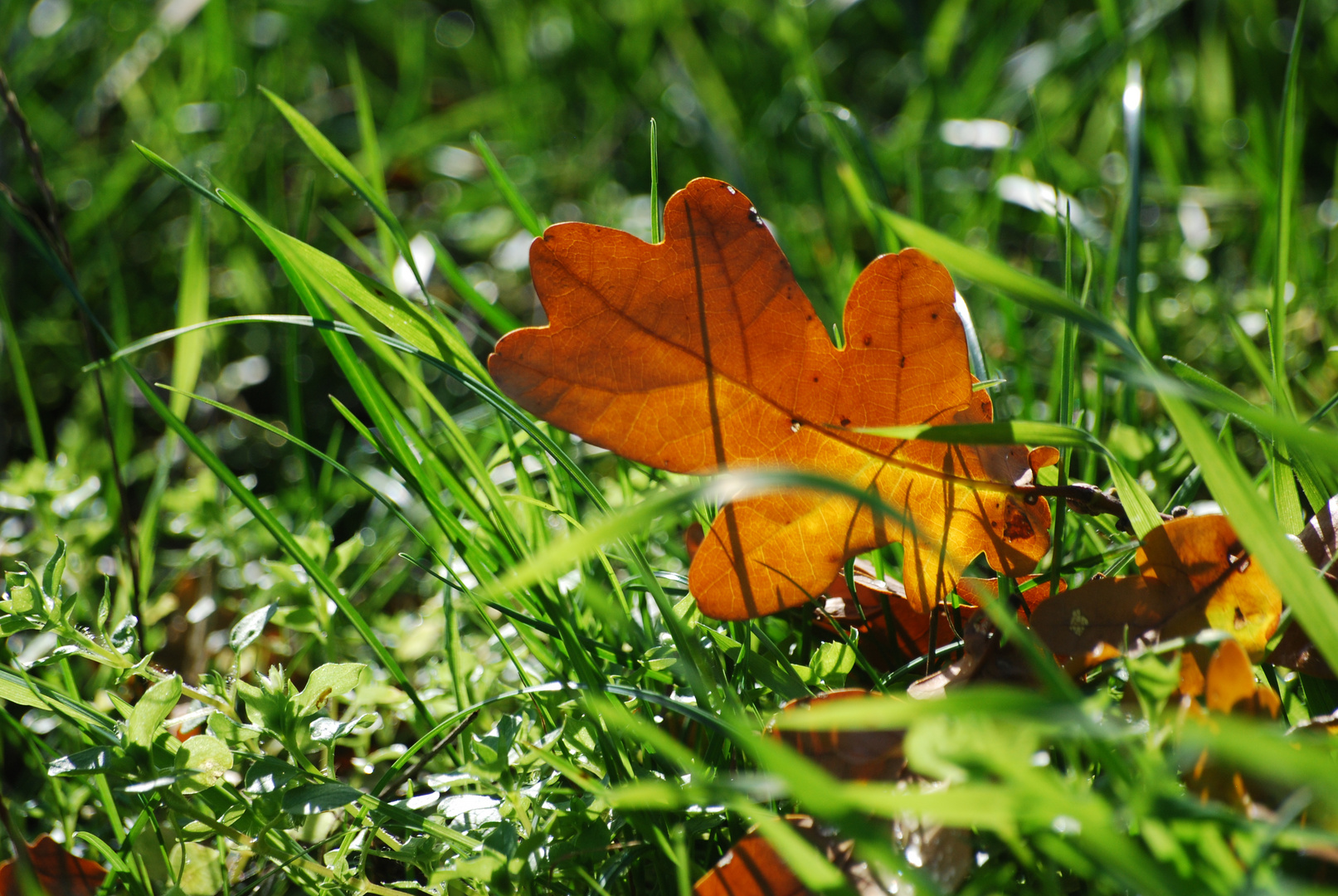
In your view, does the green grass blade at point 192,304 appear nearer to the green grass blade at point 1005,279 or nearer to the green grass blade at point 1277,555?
the green grass blade at point 1005,279

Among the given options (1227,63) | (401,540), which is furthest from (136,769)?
(1227,63)

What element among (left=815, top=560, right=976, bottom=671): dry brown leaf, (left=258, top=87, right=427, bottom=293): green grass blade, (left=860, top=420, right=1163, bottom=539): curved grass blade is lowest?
(left=815, top=560, right=976, bottom=671): dry brown leaf

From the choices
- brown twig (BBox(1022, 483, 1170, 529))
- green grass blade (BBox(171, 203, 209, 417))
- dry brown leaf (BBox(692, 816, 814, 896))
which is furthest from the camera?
green grass blade (BBox(171, 203, 209, 417))

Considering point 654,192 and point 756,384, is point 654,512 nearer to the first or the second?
point 756,384

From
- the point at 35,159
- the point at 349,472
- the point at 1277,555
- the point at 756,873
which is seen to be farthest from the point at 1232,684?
the point at 35,159

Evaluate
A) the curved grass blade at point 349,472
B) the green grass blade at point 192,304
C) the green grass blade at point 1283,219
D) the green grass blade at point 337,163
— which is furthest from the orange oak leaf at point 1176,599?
the green grass blade at point 192,304

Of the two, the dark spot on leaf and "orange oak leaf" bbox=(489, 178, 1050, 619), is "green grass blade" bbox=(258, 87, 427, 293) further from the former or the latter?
the dark spot on leaf

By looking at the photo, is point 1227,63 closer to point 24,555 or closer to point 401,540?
point 401,540

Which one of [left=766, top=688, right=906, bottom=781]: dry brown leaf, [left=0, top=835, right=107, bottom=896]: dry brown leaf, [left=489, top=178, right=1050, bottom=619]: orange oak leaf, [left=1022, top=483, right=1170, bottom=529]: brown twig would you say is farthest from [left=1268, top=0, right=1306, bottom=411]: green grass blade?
[left=0, top=835, right=107, bottom=896]: dry brown leaf
